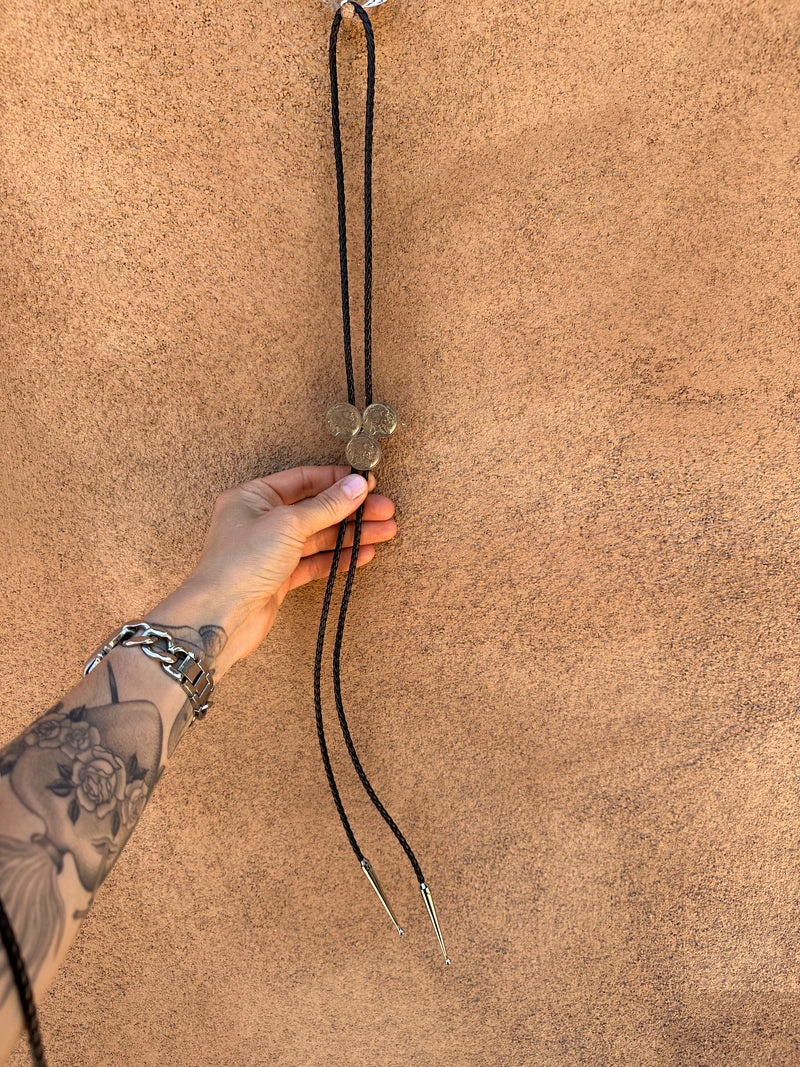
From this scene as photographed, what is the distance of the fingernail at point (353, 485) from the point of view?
78cm

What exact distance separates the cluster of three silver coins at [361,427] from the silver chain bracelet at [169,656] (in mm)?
293

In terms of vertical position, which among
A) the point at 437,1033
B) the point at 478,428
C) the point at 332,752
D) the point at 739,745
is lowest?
the point at 437,1033

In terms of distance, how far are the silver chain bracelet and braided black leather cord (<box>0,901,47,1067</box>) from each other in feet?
0.81

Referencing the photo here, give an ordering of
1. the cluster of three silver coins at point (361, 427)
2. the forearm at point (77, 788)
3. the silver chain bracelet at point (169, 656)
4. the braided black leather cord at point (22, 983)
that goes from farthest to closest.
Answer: the cluster of three silver coins at point (361, 427) < the silver chain bracelet at point (169, 656) < the forearm at point (77, 788) < the braided black leather cord at point (22, 983)

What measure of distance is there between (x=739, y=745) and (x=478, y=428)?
552 millimetres

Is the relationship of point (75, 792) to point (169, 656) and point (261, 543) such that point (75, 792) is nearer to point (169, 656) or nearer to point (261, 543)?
point (169, 656)

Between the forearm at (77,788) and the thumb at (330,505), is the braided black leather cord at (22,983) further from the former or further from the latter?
the thumb at (330,505)

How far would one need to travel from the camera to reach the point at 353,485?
2.58ft

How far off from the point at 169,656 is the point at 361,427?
34 cm

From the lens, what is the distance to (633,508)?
85 cm

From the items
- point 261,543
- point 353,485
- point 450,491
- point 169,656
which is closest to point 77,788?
point 169,656

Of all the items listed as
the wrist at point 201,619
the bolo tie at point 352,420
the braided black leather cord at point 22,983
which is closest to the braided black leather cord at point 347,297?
the bolo tie at point 352,420

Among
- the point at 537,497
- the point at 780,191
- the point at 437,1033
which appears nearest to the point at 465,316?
the point at 537,497

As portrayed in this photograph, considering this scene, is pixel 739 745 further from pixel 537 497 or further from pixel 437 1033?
pixel 437 1033
